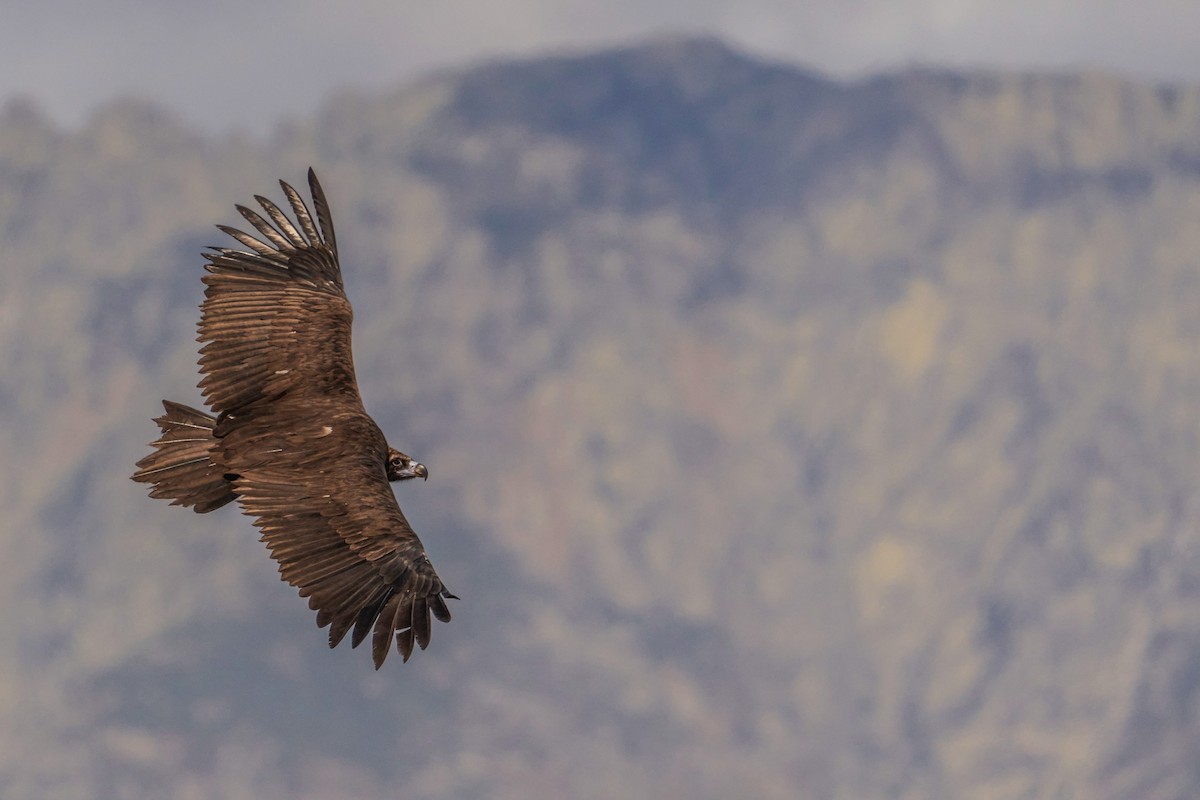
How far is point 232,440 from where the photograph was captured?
24078 mm

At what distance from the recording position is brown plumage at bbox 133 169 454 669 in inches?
876

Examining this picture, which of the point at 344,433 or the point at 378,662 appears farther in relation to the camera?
the point at 344,433

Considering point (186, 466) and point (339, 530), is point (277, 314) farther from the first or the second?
point (339, 530)

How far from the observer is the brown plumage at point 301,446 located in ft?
73.0

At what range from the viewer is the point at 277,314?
25859 mm

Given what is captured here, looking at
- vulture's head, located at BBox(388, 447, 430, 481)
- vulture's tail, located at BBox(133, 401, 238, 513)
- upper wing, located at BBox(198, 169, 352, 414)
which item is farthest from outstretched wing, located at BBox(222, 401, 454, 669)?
vulture's head, located at BBox(388, 447, 430, 481)

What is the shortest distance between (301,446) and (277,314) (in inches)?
113

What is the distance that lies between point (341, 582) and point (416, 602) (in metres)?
0.96

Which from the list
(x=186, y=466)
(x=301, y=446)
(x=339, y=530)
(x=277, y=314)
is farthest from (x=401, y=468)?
(x=339, y=530)

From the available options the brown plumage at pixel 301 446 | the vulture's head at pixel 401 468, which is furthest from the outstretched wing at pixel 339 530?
the vulture's head at pixel 401 468

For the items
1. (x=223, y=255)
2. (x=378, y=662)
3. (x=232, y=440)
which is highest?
(x=223, y=255)

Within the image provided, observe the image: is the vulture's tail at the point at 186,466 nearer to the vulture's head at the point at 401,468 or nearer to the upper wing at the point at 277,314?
the upper wing at the point at 277,314

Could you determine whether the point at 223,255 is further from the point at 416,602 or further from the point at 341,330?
the point at 416,602

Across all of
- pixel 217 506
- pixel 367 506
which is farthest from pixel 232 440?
pixel 367 506
